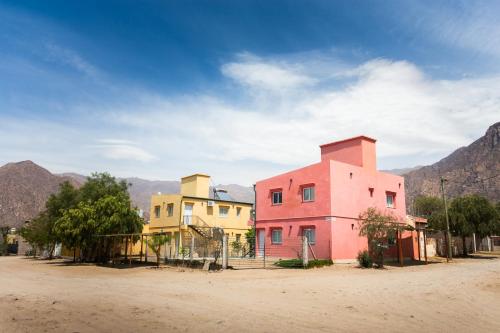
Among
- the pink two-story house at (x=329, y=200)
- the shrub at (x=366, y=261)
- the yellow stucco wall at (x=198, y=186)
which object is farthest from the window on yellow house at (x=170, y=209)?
the shrub at (x=366, y=261)

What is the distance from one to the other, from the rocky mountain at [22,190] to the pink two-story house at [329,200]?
8244 cm

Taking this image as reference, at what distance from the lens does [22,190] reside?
10831 cm

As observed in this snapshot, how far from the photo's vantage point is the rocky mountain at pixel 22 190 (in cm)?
9862

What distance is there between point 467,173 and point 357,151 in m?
105

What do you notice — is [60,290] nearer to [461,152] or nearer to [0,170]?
[0,170]

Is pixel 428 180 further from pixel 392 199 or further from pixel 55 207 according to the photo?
pixel 55 207

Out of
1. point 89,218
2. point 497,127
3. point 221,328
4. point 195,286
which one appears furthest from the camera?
point 497,127

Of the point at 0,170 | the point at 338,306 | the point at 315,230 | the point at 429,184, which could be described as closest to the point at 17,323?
the point at 338,306

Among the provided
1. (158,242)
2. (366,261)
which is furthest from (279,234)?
(158,242)

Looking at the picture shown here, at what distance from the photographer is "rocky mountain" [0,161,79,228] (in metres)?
98.6

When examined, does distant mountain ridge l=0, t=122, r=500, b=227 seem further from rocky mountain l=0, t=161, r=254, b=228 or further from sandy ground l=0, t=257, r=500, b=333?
sandy ground l=0, t=257, r=500, b=333

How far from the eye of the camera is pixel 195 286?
15250 mm

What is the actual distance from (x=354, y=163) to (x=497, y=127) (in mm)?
119707

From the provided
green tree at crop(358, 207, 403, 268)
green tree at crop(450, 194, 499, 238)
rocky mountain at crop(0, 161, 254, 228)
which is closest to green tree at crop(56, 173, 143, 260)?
green tree at crop(358, 207, 403, 268)
